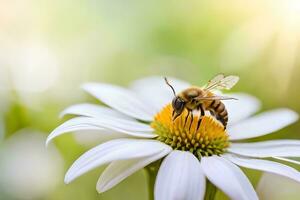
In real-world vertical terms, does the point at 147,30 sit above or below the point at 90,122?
below

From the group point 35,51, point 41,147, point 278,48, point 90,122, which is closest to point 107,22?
point 35,51

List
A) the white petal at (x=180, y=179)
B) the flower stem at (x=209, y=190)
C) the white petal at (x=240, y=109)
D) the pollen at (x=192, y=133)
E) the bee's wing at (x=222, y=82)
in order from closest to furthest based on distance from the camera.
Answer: the white petal at (x=180, y=179) < the flower stem at (x=209, y=190) < the pollen at (x=192, y=133) < the bee's wing at (x=222, y=82) < the white petal at (x=240, y=109)

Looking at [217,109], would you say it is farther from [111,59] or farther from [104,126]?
[111,59]

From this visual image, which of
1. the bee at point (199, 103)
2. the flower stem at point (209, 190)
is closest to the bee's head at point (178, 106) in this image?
the bee at point (199, 103)

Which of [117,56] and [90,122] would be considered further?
[117,56]

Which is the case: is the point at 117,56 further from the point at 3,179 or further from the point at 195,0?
the point at 3,179

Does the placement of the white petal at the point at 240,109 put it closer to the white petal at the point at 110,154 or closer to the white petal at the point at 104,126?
the white petal at the point at 104,126

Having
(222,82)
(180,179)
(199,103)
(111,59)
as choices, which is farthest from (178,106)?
(111,59)
